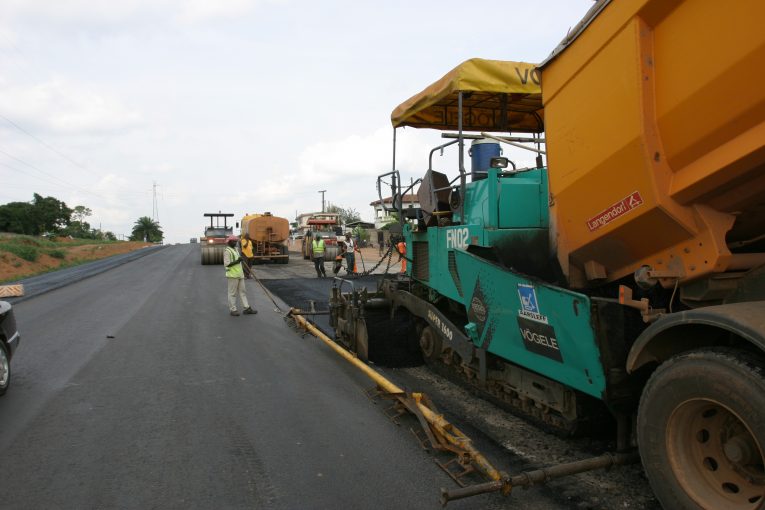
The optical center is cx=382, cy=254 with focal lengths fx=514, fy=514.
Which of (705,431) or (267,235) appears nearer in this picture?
(705,431)

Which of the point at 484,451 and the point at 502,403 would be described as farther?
the point at 502,403

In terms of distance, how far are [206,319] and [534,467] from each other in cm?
741

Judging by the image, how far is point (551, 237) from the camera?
357 centimetres

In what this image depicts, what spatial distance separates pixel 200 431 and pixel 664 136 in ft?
12.5

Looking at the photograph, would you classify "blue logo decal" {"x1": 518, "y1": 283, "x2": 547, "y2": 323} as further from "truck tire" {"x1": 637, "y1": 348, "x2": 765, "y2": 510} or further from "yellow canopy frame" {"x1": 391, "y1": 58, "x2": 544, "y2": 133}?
"yellow canopy frame" {"x1": 391, "y1": 58, "x2": 544, "y2": 133}

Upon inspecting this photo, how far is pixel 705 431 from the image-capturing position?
2320mm

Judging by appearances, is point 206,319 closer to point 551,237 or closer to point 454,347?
point 454,347

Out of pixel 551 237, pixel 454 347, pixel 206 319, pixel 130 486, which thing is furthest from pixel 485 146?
pixel 206 319

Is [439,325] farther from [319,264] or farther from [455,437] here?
[319,264]

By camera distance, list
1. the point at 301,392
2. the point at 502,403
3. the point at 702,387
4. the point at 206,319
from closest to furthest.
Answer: the point at 702,387, the point at 502,403, the point at 301,392, the point at 206,319

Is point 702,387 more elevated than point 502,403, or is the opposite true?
point 702,387

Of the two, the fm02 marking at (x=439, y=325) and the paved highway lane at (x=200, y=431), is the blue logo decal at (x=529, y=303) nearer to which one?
the paved highway lane at (x=200, y=431)

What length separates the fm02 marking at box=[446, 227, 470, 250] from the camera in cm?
428

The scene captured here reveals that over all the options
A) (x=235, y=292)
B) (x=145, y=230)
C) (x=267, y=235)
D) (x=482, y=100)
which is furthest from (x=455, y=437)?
(x=145, y=230)
